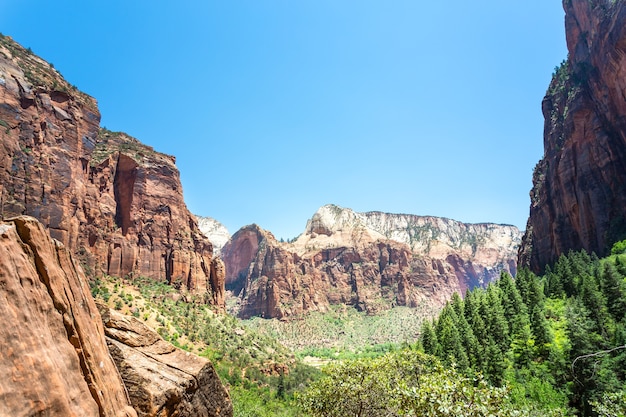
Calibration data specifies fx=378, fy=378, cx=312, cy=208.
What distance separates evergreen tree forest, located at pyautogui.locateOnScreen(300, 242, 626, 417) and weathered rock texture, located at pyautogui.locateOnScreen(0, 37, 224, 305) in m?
49.2

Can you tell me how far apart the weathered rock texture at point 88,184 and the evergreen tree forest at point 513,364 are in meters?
49.2

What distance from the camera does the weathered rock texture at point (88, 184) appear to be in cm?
5200

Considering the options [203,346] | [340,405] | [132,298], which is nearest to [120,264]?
[132,298]

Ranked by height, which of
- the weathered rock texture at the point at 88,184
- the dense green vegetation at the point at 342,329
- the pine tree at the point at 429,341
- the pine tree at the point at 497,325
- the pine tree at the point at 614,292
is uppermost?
the weathered rock texture at the point at 88,184

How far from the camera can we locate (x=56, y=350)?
705cm

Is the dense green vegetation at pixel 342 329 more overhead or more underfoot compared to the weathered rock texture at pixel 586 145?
more underfoot

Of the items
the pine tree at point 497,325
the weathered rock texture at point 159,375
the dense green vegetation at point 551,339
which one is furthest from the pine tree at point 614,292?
the weathered rock texture at point 159,375

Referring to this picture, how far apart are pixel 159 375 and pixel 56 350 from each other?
4.71 metres

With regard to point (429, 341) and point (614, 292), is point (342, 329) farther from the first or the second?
point (614, 292)

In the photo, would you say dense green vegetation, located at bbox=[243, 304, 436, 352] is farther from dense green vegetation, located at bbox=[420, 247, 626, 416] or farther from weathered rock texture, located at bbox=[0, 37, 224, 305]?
dense green vegetation, located at bbox=[420, 247, 626, 416]

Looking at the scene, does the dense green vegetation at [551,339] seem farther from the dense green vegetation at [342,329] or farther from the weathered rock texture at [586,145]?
the dense green vegetation at [342,329]

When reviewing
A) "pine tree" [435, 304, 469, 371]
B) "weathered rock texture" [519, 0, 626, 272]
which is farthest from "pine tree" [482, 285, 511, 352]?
"weathered rock texture" [519, 0, 626, 272]

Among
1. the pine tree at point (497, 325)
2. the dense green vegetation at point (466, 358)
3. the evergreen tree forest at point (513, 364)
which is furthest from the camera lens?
the pine tree at point (497, 325)

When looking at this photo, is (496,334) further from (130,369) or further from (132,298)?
(132,298)
